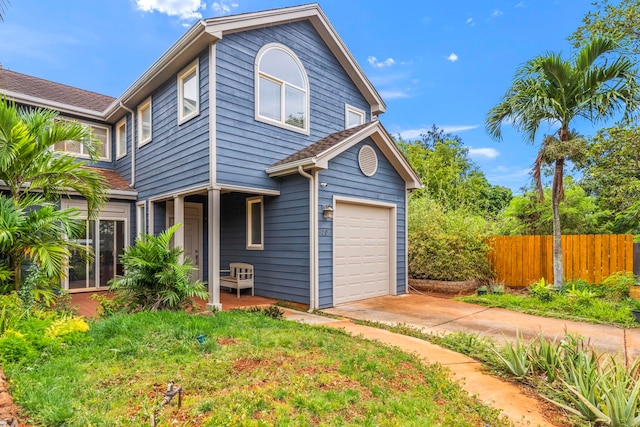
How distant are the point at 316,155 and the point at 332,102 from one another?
311 cm

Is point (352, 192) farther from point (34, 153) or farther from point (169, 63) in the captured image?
point (34, 153)

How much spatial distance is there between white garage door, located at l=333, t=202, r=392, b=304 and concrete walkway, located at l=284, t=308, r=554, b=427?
220 cm

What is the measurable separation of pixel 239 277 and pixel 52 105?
716cm

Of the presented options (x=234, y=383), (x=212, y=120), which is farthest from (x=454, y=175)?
(x=234, y=383)

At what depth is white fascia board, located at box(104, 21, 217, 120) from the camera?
6684 millimetres

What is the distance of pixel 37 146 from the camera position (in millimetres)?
5762

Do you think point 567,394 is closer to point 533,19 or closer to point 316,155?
point 316,155

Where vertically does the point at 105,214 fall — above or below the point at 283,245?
above

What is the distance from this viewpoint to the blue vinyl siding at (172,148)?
7.03 metres

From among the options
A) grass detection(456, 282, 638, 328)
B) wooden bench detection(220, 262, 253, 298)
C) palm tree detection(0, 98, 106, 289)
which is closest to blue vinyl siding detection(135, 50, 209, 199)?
palm tree detection(0, 98, 106, 289)

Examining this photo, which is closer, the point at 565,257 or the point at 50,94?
the point at 565,257

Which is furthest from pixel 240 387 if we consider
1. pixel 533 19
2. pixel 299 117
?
pixel 533 19

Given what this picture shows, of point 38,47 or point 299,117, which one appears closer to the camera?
point 299,117

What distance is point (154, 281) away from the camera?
5.70 metres
